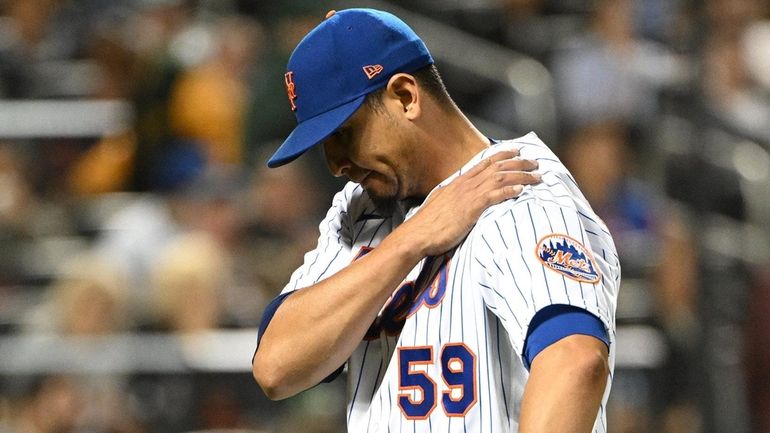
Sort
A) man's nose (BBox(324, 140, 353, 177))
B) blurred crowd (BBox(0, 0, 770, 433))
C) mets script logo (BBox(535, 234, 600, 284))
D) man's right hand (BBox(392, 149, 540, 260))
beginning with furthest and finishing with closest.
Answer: blurred crowd (BBox(0, 0, 770, 433)) < man's nose (BBox(324, 140, 353, 177)) < man's right hand (BBox(392, 149, 540, 260)) < mets script logo (BBox(535, 234, 600, 284))

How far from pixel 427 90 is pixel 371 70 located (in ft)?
0.33

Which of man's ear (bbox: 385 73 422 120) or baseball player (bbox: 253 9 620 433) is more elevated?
man's ear (bbox: 385 73 422 120)

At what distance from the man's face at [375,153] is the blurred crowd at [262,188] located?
7.84 ft

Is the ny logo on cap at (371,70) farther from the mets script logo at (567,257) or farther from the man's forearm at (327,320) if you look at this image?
the mets script logo at (567,257)

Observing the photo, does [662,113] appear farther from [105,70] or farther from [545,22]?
[105,70]

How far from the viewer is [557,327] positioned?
145 centimetres

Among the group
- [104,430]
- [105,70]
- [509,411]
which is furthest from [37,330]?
[509,411]

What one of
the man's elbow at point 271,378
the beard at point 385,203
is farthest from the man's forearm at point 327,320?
the beard at point 385,203

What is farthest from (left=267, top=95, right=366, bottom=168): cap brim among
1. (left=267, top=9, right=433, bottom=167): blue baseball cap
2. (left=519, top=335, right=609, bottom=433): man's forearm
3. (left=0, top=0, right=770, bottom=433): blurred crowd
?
(left=0, top=0, right=770, bottom=433): blurred crowd

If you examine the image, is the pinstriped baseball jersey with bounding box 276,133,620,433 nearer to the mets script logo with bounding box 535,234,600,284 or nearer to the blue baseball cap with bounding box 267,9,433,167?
the mets script logo with bounding box 535,234,600,284

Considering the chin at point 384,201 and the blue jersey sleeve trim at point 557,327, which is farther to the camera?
the chin at point 384,201

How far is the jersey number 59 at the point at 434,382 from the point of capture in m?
1.56

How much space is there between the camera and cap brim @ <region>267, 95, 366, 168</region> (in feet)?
5.45

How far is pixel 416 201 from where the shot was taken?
179 centimetres
